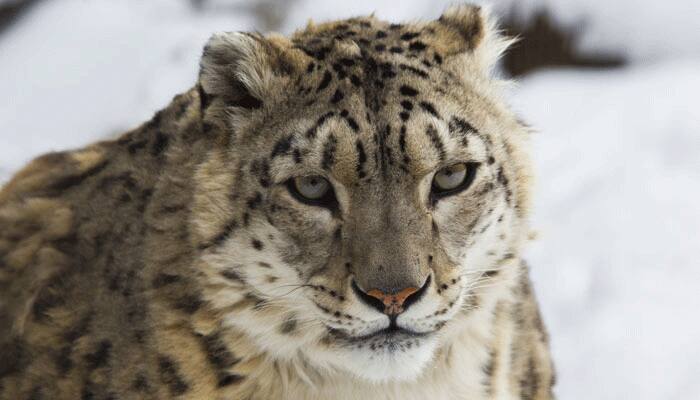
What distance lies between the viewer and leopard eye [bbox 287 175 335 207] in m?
3.87

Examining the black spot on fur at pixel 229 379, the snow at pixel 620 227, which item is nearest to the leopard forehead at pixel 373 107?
the black spot on fur at pixel 229 379

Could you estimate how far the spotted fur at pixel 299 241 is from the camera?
3826 millimetres

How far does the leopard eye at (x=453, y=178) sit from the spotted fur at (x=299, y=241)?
0.03 metres

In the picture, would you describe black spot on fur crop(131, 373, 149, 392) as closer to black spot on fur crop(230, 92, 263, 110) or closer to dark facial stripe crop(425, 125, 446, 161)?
black spot on fur crop(230, 92, 263, 110)

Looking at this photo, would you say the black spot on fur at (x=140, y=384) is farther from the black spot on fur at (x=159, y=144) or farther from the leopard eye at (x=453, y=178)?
the leopard eye at (x=453, y=178)

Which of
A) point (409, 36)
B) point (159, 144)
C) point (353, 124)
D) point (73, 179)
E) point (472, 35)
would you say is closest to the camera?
point (353, 124)

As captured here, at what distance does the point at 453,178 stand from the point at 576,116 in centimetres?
546

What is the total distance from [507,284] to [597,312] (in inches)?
111

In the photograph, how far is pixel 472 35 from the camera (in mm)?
4363

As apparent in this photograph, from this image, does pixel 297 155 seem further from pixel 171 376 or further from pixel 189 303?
pixel 171 376

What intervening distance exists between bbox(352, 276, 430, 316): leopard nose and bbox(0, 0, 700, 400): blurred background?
291cm

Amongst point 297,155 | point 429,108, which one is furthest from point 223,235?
point 429,108

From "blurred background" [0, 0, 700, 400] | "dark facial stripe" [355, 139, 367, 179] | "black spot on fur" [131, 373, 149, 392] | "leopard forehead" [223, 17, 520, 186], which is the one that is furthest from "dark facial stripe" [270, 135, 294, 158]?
"blurred background" [0, 0, 700, 400]

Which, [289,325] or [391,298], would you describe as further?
[289,325]
